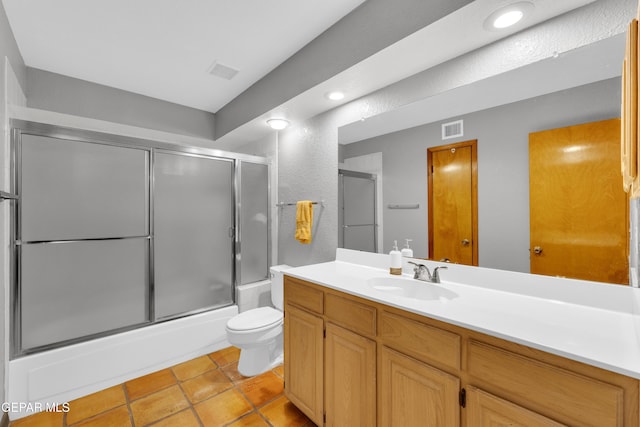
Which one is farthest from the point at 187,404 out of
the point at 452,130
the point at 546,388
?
the point at 452,130

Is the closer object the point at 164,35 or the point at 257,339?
the point at 164,35

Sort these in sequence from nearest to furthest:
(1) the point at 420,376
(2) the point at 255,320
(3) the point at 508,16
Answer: (1) the point at 420,376
(3) the point at 508,16
(2) the point at 255,320

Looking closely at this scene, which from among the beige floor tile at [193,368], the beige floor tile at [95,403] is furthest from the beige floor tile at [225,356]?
the beige floor tile at [95,403]

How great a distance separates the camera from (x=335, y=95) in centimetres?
194

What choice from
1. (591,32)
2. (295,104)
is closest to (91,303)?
(295,104)

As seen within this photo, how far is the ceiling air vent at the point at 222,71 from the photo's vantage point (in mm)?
2141

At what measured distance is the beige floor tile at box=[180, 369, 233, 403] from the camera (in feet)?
A: 6.14

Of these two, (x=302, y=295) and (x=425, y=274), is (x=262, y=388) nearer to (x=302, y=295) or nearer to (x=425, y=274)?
(x=302, y=295)

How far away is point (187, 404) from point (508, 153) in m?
2.43

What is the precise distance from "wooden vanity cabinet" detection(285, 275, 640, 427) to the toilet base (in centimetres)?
52

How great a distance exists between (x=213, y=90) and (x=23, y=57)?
132cm

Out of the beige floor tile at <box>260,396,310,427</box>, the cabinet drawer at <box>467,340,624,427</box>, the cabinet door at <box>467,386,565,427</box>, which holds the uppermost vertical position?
the cabinet drawer at <box>467,340,624,427</box>

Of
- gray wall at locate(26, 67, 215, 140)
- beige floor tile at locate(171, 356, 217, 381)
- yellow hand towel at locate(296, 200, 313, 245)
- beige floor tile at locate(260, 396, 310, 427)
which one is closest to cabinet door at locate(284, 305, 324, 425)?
beige floor tile at locate(260, 396, 310, 427)

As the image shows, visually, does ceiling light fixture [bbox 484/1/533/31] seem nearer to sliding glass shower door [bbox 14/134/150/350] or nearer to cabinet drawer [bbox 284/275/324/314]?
cabinet drawer [bbox 284/275/324/314]
